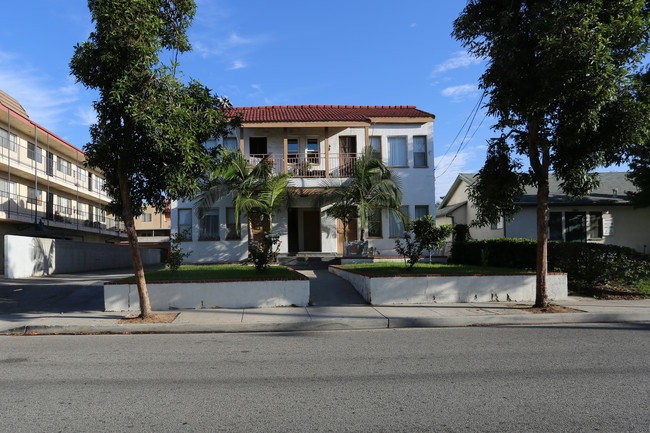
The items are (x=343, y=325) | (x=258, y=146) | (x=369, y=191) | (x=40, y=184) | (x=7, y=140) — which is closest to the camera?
(x=343, y=325)

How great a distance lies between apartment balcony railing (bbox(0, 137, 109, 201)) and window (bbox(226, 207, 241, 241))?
394 inches

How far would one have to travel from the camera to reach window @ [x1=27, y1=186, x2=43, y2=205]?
95.0ft

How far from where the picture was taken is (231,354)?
22.4 ft

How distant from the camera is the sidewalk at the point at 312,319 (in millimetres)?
8930

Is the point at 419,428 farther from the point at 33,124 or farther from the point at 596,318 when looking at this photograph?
the point at 33,124

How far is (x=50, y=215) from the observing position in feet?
101

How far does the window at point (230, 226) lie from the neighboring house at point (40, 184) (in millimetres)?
12997

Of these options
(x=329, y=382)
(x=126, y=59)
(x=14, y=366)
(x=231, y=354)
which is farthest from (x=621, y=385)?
(x=126, y=59)

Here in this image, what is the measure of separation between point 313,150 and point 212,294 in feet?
40.8

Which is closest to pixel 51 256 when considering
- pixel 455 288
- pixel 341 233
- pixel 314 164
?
pixel 314 164

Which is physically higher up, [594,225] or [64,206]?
[64,206]

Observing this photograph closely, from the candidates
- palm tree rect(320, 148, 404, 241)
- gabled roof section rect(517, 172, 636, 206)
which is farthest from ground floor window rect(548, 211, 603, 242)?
palm tree rect(320, 148, 404, 241)

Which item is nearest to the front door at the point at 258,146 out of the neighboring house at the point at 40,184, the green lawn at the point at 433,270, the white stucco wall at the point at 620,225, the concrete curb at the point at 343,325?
the green lawn at the point at 433,270

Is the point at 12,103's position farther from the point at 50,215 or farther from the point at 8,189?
the point at 50,215
